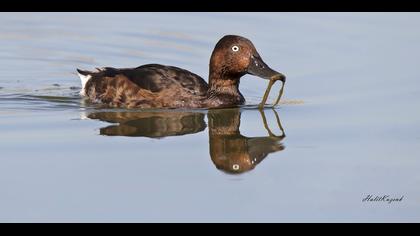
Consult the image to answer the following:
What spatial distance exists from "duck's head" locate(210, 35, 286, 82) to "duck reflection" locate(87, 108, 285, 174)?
55 cm

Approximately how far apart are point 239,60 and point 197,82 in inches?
28.2

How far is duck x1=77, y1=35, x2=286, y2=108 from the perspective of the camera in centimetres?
1416

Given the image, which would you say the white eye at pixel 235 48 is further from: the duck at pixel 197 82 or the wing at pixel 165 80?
the wing at pixel 165 80

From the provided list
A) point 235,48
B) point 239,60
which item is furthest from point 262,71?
point 235,48

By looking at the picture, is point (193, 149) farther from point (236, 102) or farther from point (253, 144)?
point (236, 102)

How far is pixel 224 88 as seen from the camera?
47.3 ft

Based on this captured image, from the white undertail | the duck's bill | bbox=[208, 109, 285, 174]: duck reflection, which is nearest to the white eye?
the duck's bill

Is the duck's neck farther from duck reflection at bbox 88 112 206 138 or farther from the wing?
duck reflection at bbox 88 112 206 138

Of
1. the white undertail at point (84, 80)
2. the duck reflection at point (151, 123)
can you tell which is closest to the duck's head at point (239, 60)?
the duck reflection at point (151, 123)

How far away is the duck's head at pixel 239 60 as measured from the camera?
14103 mm

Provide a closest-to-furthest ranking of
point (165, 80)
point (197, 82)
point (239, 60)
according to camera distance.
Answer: point (239, 60), point (165, 80), point (197, 82)

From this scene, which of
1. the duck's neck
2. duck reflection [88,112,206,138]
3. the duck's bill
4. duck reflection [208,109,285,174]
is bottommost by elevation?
duck reflection [88,112,206,138]

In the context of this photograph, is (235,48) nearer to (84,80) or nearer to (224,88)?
(224,88)

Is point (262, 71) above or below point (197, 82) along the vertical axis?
above
